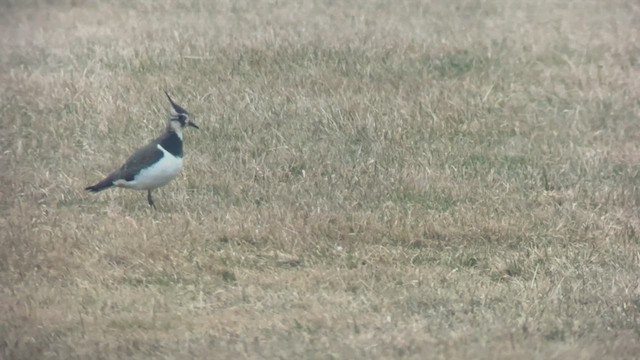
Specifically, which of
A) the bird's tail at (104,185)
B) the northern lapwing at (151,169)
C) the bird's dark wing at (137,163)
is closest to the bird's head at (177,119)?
the northern lapwing at (151,169)

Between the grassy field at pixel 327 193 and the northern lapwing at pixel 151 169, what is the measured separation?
241 millimetres

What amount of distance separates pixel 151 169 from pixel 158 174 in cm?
7

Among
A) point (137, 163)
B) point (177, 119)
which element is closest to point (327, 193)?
point (177, 119)

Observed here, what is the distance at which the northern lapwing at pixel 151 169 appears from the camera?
9242 millimetres

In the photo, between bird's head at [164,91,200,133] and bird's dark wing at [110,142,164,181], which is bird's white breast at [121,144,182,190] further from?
bird's head at [164,91,200,133]

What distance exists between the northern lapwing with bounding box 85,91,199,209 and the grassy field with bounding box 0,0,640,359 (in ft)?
0.79

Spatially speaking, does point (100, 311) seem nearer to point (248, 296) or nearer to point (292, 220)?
point (248, 296)

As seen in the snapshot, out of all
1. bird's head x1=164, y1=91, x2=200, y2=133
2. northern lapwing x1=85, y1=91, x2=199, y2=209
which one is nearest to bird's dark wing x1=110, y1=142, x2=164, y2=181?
northern lapwing x1=85, y1=91, x2=199, y2=209

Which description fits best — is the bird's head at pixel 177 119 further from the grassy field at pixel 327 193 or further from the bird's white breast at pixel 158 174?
the grassy field at pixel 327 193

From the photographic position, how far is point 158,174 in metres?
9.23

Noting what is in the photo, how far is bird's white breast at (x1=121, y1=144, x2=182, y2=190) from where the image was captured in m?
9.23

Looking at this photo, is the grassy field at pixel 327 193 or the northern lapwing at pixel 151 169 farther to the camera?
the northern lapwing at pixel 151 169

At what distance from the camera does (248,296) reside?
765 centimetres

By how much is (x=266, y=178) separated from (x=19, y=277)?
106 inches
